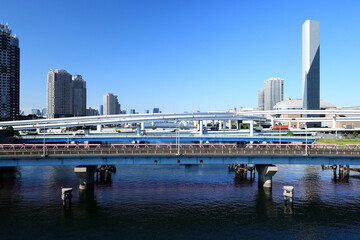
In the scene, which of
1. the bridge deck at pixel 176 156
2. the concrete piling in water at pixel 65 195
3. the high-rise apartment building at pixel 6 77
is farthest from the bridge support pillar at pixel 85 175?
the high-rise apartment building at pixel 6 77

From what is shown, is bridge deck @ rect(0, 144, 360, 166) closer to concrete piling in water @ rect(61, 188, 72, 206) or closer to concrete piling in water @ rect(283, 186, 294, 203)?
concrete piling in water @ rect(61, 188, 72, 206)

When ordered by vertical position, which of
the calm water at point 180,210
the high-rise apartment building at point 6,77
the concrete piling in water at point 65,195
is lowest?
the calm water at point 180,210

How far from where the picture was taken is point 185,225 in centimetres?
3672

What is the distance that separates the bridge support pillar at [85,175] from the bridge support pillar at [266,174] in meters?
35.4

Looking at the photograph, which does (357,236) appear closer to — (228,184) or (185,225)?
(185,225)

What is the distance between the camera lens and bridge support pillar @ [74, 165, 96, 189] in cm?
4959

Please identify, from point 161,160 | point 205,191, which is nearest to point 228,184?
point 205,191

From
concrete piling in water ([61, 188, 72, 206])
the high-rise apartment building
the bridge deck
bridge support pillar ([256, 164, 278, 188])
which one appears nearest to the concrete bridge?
the bridge deck

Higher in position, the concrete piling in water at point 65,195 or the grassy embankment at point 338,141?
the grassy embankment at point 338,141

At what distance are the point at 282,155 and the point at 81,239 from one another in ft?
120

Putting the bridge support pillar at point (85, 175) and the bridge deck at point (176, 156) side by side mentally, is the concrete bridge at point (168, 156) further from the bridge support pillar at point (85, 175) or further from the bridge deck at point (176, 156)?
the bridge support pillar at point (85, 175)

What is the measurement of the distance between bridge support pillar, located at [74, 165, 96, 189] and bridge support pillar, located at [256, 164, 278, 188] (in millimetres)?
35448

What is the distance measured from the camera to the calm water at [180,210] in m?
34.5

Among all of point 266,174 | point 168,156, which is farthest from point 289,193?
point 168,156
